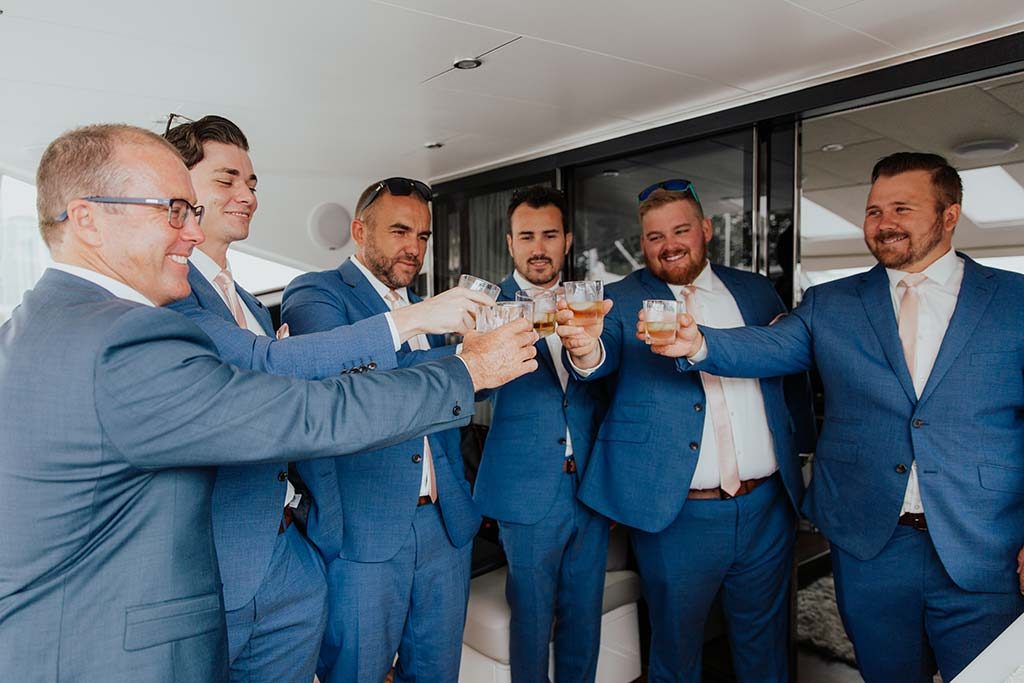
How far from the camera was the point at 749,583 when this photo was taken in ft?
8.68

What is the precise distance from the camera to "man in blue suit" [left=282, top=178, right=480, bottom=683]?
82.5 inches

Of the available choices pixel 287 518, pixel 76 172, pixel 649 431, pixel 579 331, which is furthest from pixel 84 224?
pixel 649 431

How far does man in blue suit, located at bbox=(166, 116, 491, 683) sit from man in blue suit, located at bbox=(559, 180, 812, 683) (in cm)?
100

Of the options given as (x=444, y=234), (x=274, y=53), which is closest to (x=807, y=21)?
(x=274, y=53)

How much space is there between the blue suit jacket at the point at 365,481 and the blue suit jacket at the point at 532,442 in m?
0.34

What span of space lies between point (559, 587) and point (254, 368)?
1.61 metres

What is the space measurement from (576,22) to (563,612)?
2.21 meters

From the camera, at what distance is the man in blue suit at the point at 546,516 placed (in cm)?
266

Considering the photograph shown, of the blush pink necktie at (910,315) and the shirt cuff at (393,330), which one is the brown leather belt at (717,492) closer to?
the blush pink necktie at (910,315)

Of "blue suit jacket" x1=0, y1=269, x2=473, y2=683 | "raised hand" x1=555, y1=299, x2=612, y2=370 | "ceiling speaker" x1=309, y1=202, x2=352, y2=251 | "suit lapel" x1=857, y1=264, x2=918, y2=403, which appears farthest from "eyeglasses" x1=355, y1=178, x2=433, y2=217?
"ceiling speaker" x1=309, y1=202, x2=352, y2=251

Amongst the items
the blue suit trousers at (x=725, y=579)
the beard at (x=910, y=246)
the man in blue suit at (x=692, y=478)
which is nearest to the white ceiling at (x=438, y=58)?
the man in blue suit at (x=692, y=478)

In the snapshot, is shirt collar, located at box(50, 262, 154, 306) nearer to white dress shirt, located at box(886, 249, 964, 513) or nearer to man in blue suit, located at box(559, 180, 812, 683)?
man in blue suit, located at box(559, 180, 812, 683)

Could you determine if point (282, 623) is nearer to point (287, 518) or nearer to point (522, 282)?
point (287, 518)

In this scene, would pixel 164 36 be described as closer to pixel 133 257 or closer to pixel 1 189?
pixel 133 257
